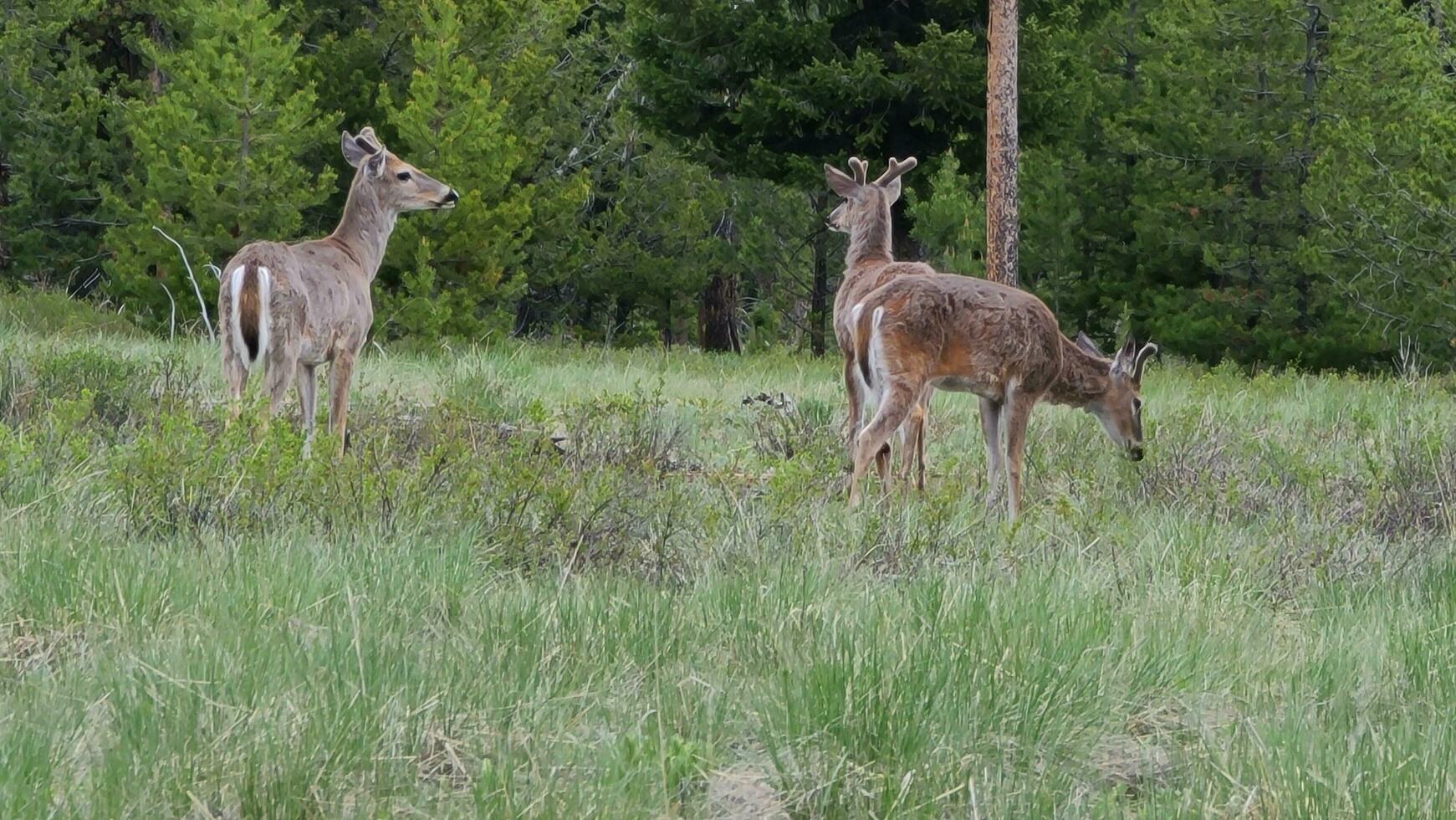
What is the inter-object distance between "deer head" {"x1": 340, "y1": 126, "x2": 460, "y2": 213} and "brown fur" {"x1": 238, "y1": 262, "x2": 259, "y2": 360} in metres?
2.22

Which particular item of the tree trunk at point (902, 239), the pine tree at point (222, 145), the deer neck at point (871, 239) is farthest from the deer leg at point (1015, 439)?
the pine tree at point (222, 145)

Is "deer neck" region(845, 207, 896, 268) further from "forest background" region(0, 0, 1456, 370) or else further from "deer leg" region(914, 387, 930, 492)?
"forest background" region(0, 0, 1456, 370)

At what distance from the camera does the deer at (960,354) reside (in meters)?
8.21

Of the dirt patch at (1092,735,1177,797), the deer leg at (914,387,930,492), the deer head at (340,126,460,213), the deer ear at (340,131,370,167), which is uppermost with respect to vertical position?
the deer ear at (340,131,370,167)

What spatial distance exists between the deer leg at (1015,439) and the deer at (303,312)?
3.32 meters

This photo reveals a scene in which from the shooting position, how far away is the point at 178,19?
2158 centimetres

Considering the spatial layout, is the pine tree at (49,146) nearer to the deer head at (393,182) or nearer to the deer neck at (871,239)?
the deer head at (393,182)

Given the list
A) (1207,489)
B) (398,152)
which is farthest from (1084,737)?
(398,152)

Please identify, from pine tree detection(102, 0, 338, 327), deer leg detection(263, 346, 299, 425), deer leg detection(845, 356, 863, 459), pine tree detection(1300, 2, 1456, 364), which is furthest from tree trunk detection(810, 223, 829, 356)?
deer leg detection(263, 346, 299, 425)

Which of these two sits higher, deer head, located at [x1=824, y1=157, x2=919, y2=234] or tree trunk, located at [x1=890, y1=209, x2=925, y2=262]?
deer head, located at [x1=824, y1=157, x2=919, y2=234]

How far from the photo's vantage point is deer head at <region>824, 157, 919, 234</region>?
10836 millimetres

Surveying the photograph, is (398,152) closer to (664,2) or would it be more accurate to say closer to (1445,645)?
(664,2)

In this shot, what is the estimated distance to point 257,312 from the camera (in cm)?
923

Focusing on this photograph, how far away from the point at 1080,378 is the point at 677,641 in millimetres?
5178
